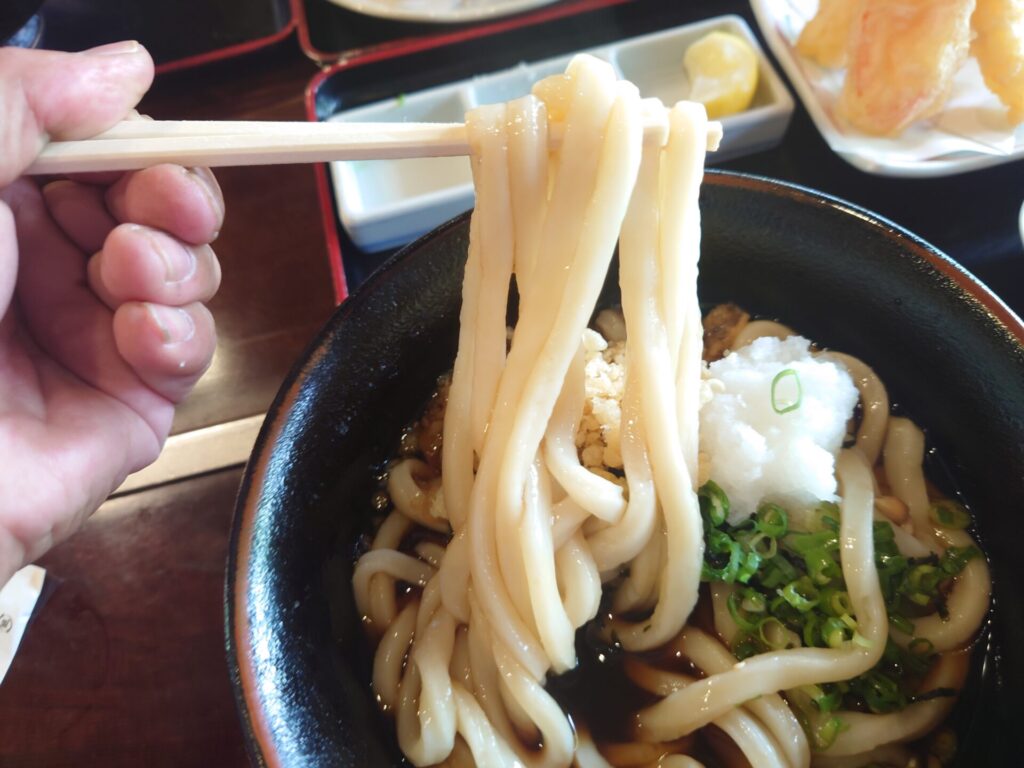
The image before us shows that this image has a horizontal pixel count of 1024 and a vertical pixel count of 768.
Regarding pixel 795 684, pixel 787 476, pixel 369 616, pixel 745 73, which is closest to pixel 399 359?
pixel 369 616

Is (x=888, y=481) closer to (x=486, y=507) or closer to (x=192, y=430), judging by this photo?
(x=486, y=507)

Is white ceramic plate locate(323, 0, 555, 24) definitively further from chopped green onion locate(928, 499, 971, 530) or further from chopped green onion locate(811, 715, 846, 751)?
chopped green onion locate(811, 715, 846, 751)

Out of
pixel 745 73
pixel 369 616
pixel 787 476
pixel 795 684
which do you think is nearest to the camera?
pixel 795 684

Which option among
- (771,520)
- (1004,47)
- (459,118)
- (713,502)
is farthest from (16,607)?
(1004,47)

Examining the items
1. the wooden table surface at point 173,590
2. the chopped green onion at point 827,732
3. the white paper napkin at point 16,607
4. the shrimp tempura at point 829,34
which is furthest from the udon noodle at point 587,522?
the shrimp tempura at point 829,34

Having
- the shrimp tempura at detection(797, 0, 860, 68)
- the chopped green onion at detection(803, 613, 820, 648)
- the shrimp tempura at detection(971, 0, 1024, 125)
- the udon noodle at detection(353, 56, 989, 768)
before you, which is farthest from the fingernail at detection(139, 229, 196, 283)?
the shrimp tempura at detection(971, 0, 1024, 125)

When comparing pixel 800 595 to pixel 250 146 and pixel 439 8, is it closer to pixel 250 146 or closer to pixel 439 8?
pixel 250 146

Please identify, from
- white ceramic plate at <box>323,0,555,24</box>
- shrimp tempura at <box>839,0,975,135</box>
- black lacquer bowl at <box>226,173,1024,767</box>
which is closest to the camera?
black lacquer bowl at <box>226,173,1024,767</box>

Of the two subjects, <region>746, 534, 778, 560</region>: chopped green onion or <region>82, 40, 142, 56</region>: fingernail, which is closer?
<region>82, 40, 142, 56</region>: fingernail
